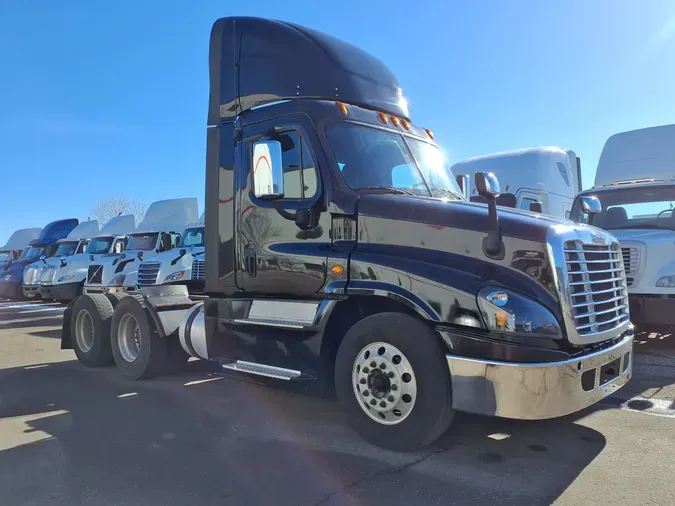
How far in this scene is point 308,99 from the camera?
4895 mm

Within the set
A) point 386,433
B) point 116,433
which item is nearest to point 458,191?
point 386,433

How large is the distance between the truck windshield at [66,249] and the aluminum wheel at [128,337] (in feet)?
50.1

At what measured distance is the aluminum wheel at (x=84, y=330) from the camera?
7989mm

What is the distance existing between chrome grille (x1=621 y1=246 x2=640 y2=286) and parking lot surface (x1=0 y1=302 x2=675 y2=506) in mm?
1565

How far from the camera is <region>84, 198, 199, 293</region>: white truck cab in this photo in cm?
1583

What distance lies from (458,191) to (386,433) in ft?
8.11

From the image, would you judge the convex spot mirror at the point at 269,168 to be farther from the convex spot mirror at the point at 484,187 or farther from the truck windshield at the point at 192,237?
the truck windshield at the point at 192,237

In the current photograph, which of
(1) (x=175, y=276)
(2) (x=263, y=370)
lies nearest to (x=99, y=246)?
(1) (x=175, y=276)

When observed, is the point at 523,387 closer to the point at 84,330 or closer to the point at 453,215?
the point at 453,215

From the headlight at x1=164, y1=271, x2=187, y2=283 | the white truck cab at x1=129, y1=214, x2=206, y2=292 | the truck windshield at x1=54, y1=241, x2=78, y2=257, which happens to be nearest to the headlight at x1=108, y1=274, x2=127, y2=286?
the white truck cab at x1=129, y1=214, x2=206, y2=292

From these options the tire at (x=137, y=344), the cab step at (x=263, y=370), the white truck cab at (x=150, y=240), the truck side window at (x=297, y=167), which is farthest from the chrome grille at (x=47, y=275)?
the truck side window at (x=297, y=167)

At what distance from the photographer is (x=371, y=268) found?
13.7 feet

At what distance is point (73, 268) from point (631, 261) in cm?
1742

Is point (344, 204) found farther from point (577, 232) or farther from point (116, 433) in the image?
point (116, 433)
